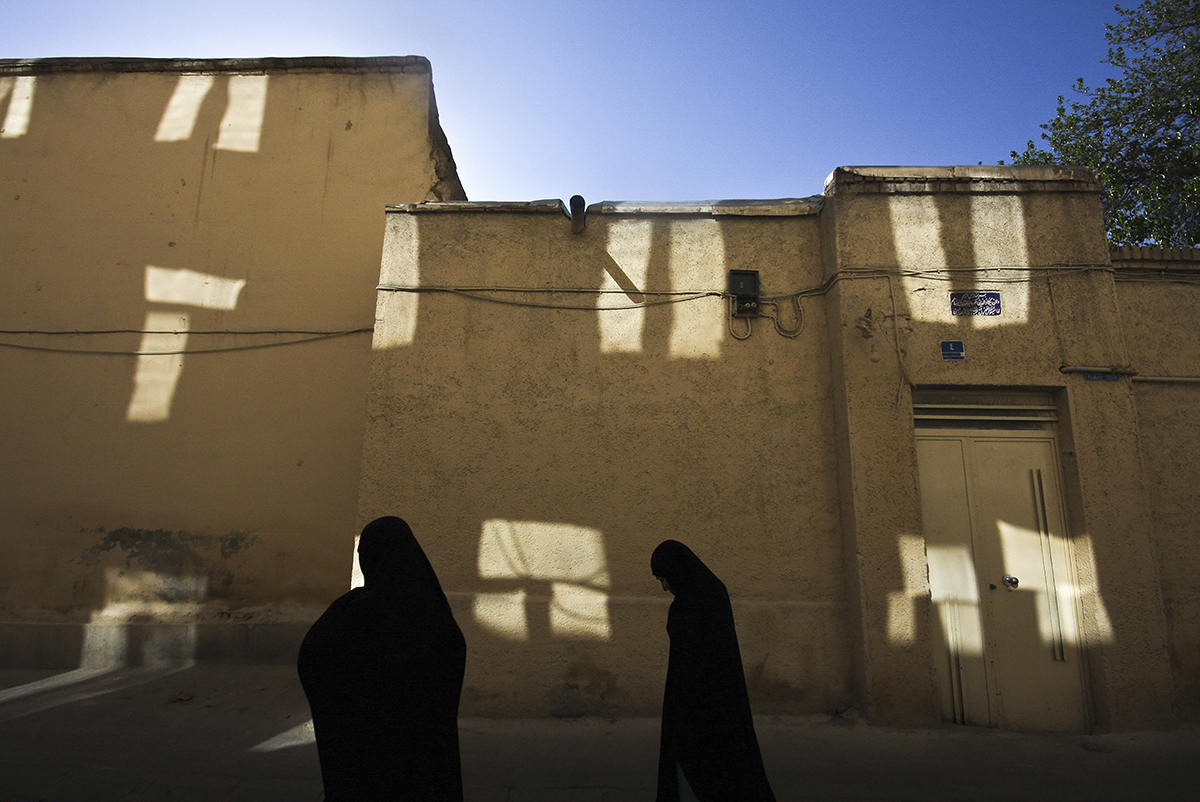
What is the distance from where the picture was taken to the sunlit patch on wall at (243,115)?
736cm

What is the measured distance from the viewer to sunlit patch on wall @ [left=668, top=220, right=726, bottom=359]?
531 centimetres

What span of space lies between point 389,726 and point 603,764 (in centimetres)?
224

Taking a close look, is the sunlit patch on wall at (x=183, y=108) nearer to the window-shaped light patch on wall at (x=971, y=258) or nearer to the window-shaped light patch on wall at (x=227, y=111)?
the window-shaped light patch on wall at (x=227, y=111)

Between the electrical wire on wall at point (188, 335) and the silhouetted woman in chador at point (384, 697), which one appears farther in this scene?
the electrical wire on wall at point (188, 335)

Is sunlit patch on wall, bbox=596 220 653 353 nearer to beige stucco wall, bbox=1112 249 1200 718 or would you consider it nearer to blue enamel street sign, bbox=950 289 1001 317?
blue enamel street sign, bbox=950 289 1001 317

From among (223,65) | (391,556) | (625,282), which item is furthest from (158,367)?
(391,556)

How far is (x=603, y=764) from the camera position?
3.96m

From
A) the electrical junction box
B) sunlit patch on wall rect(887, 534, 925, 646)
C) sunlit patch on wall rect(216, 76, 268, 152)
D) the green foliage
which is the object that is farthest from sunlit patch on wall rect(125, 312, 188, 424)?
the green foliage

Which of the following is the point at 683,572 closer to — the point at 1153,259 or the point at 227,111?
the point at 1153,259

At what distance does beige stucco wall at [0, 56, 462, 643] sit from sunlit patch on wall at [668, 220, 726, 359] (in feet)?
10.8

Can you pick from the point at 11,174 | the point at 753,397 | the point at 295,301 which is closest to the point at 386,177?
the point at 295,301

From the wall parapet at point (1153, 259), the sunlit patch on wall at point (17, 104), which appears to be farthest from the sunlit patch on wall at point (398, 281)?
the wall parapet at point (1153, 259)

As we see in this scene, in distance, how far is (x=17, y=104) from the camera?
754 cm

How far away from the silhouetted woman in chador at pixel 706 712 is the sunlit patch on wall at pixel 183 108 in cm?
788
